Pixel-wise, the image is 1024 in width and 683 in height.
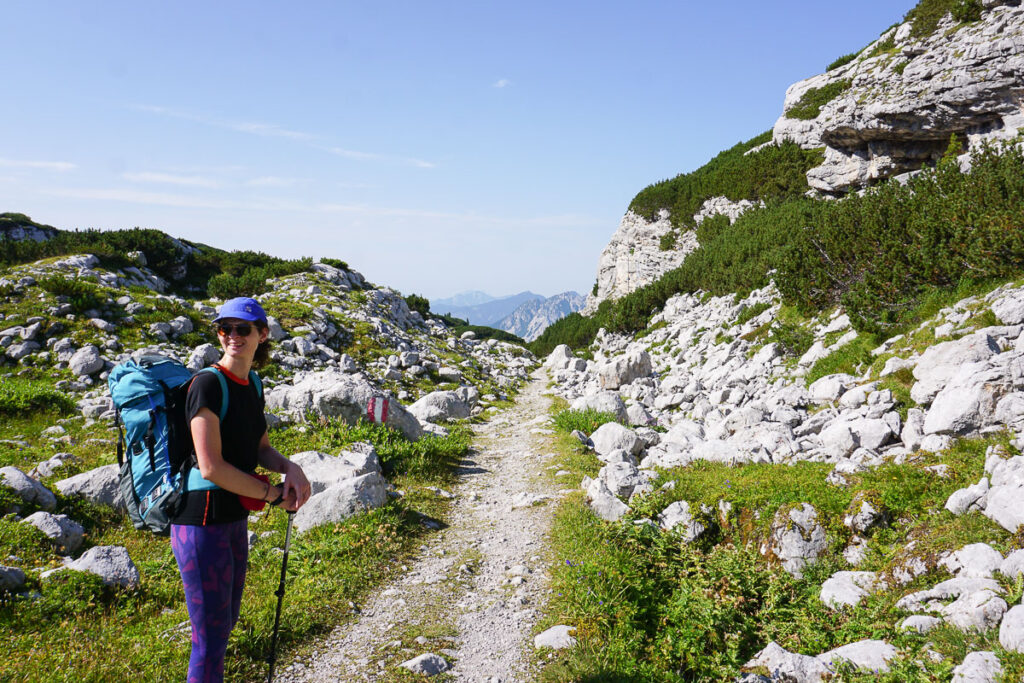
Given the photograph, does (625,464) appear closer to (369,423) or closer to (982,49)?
(369,423)

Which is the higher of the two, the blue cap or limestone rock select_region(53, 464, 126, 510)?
the blue cap


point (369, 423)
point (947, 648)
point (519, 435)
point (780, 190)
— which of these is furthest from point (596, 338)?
point (947, 648)

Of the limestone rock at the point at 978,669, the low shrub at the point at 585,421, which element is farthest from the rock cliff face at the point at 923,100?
the limestone rock at the point at 978,669

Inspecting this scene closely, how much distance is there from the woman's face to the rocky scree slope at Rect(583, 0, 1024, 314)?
26.1 metres

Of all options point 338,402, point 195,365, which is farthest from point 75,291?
point 338,402

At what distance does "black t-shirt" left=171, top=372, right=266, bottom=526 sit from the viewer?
10.9 feet

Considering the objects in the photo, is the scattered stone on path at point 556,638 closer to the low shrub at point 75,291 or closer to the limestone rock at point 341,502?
the limestone rock at point 341,502

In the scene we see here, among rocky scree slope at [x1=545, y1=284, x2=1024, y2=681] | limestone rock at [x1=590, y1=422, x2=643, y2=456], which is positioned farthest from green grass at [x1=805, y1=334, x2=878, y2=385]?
limestone rock at [x1=590, y1=422, x2=643, y2=456]

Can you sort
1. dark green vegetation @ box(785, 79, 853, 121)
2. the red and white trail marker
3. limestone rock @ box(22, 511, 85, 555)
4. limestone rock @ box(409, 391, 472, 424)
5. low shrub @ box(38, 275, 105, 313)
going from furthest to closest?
dark green vegetation @ box(785, 79, 853, 121), low shrub @ box(38, 275, 105, 313), limestone rock @ box(409, 391, 472, 424), the red and white trail marker, limestone rock @ box(22, 511, 85, 555)

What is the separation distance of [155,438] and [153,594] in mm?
3773

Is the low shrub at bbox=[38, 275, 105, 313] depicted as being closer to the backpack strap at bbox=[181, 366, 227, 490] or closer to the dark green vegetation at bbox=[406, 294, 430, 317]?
the backpack strap at bbox=[181, 366, 227, 490]

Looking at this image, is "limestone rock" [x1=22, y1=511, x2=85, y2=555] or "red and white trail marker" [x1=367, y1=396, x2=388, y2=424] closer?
"limestone rock" [x1=22, y1=511, x2=85, y2=555]

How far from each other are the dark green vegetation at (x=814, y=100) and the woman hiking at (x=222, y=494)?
42217 mm

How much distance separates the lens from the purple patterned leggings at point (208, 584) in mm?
3354
